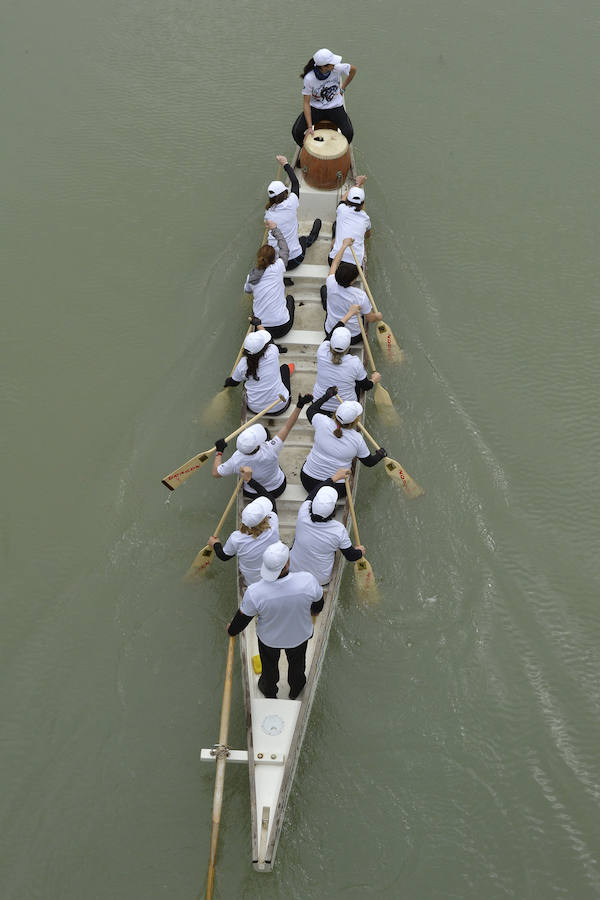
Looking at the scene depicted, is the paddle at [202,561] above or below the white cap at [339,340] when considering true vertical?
below

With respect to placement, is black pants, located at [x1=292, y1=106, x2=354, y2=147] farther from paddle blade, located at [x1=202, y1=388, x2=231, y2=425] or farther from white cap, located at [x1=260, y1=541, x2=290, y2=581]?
white cap, located at [x1=260, y1=541, x2=290, y2=581]

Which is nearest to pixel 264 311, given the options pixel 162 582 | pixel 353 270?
pixel 353 270

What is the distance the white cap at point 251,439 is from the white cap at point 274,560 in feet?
4.53

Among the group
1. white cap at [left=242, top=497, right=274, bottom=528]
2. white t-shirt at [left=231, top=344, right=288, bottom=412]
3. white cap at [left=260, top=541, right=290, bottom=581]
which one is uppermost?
white t-shirt at [left=231, top=344, right=288, bottom=412]

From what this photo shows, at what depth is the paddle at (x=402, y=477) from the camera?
711 centimetres

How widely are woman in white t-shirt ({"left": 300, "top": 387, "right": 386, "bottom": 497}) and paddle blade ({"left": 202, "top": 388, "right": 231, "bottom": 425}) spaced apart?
1.52 metres

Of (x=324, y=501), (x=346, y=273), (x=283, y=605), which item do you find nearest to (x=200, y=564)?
(x=324, y=501)

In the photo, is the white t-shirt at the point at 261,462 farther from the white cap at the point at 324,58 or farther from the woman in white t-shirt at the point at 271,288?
the white cap at the point at 324,58

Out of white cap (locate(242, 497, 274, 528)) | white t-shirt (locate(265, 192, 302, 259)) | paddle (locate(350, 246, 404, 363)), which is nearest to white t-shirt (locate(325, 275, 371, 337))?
paddle (locate(350, 246, 404, 363))

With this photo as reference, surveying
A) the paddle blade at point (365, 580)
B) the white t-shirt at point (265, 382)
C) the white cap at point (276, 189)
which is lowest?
the paddle blade at point (365, 580)

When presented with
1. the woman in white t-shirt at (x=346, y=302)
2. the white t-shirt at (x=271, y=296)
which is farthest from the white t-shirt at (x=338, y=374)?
the white t-shirt at (x=271, y=296)

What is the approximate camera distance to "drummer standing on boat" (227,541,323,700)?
4.74 meters

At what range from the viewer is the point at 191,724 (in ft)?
20.1

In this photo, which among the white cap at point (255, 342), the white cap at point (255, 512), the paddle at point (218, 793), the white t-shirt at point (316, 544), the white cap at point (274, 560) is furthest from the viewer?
the white cap at point (255, 342)
